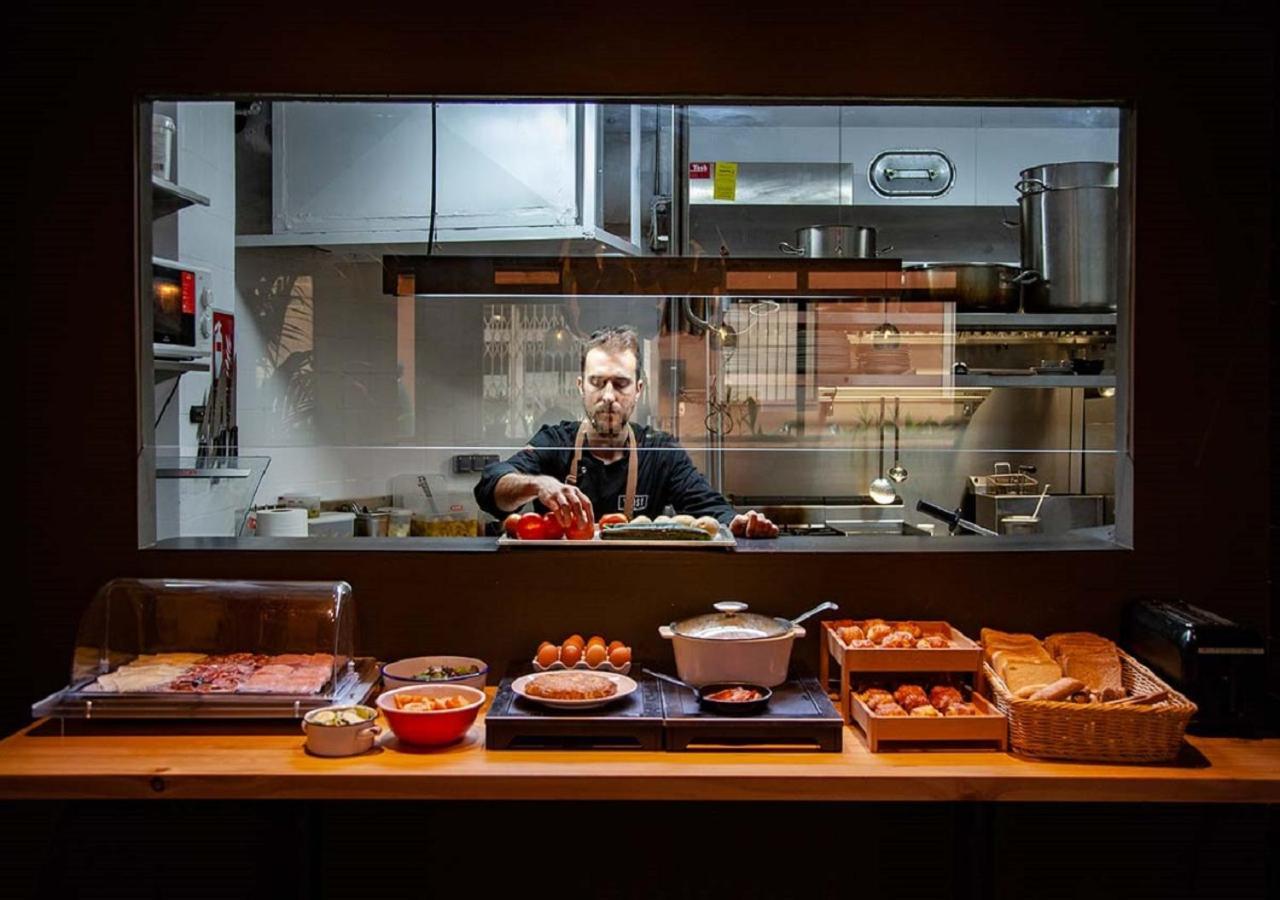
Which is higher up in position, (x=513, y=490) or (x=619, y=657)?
(x=513, y=490)

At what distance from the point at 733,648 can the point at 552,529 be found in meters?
0.57

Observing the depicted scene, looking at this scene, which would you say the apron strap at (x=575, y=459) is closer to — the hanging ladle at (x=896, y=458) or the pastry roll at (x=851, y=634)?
the pastry roll at (x=851, y=634)

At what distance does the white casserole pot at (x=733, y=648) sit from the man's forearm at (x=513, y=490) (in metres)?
1.04

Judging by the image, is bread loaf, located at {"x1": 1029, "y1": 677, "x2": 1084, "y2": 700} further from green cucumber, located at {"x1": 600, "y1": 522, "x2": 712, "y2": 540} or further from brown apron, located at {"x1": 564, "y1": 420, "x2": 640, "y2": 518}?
brown apron, located at {"x1": 564, "y1": 420, "x2": 640, "y2": 518}

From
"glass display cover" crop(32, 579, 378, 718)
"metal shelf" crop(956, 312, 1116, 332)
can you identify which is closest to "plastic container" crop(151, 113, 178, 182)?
"glass display cover" crop(32, 579, 378, 718)

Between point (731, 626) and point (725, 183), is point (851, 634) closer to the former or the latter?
point (731, 626)

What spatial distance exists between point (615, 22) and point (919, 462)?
145 inches

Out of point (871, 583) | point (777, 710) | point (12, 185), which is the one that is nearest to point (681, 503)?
point (871, 583)

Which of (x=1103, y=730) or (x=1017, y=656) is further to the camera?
(x=1017, y=656)

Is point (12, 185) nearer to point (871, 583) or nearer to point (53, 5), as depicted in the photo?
point (53, 5)

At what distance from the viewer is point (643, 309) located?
364cm

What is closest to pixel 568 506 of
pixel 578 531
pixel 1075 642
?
pixel 578 531

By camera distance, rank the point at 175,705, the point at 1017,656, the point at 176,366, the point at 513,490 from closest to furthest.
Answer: the point at 175,705, the point at 1017,656, the point at 513,490, the point at 176,366

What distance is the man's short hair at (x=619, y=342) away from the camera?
3.54m
